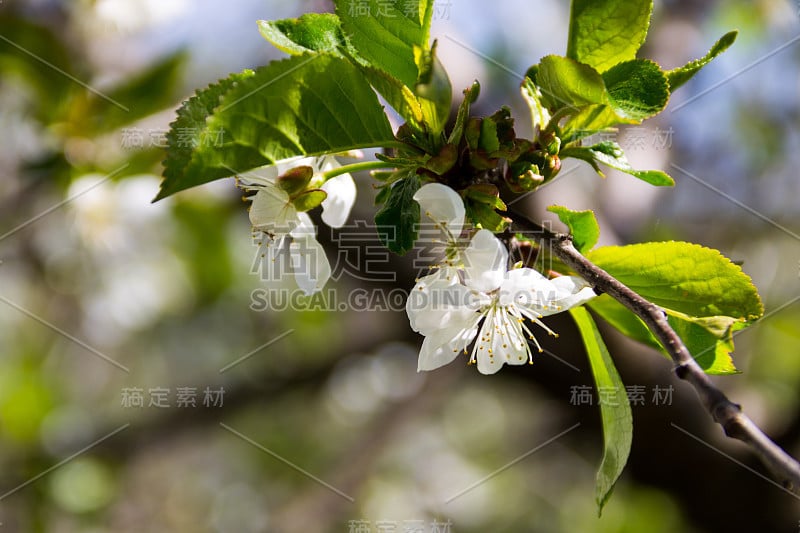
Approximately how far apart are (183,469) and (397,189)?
308 cm

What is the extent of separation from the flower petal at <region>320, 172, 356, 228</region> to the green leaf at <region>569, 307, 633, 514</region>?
0.75 feet

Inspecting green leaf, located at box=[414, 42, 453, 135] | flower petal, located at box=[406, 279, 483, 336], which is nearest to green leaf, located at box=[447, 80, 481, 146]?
green leaf, located at box=[414, 42, 453, 135]

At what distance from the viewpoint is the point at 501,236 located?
54 centimetres

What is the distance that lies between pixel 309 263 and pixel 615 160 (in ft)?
0.92

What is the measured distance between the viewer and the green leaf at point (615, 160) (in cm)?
50

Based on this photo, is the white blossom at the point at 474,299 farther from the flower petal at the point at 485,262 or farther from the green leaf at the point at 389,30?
the green leaf at the point at 389,30

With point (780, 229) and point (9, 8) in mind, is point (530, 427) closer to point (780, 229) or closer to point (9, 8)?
point (780, 229)

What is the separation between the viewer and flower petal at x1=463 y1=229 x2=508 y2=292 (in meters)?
0.49

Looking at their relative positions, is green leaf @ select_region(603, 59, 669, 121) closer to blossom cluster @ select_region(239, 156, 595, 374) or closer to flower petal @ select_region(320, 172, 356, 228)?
blossom cluster @ select_region(239, 156, 595, 374)

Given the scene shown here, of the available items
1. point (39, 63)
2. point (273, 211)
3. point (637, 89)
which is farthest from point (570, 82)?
point (39, 63)

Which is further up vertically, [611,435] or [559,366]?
[611,435]

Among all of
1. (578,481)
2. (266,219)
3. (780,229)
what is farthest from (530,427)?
(266,219)

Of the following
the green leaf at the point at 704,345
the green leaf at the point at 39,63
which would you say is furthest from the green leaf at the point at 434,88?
the green leaf at the point at 39,63

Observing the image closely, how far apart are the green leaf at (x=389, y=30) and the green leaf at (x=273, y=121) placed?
5cm
